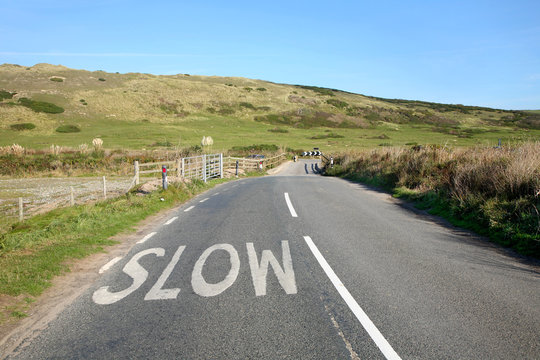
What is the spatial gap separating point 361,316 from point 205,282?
7.34 ft

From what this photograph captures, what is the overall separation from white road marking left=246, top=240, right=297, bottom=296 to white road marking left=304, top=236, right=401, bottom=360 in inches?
21.9

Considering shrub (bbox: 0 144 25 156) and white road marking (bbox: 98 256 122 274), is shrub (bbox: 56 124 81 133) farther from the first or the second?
white road marking (bbox: 98 256 122 274)

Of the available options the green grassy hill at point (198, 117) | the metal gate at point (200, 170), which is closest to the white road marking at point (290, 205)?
the metal gate at point (200, 170)

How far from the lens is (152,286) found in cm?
527

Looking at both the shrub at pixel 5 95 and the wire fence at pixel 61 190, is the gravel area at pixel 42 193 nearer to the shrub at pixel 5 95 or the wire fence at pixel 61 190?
the wire fence at pixel 61 190

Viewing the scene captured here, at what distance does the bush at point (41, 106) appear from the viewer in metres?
63.5

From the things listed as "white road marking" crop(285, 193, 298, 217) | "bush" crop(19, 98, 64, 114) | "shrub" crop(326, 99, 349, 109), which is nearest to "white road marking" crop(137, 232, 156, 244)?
"white road marking" crop(285, 193, 298, 217)

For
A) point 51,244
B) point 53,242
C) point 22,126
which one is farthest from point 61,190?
point 22,126

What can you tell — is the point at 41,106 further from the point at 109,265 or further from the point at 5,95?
the point at 109,265

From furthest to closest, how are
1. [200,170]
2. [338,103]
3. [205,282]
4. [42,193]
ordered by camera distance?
[338,103], [200,170], [42,193], [205,282]

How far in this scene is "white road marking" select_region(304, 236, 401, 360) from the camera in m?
3.48

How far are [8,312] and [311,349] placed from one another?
12.1ft

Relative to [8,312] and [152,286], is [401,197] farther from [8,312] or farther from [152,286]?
[8,312]

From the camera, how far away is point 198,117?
255ft
